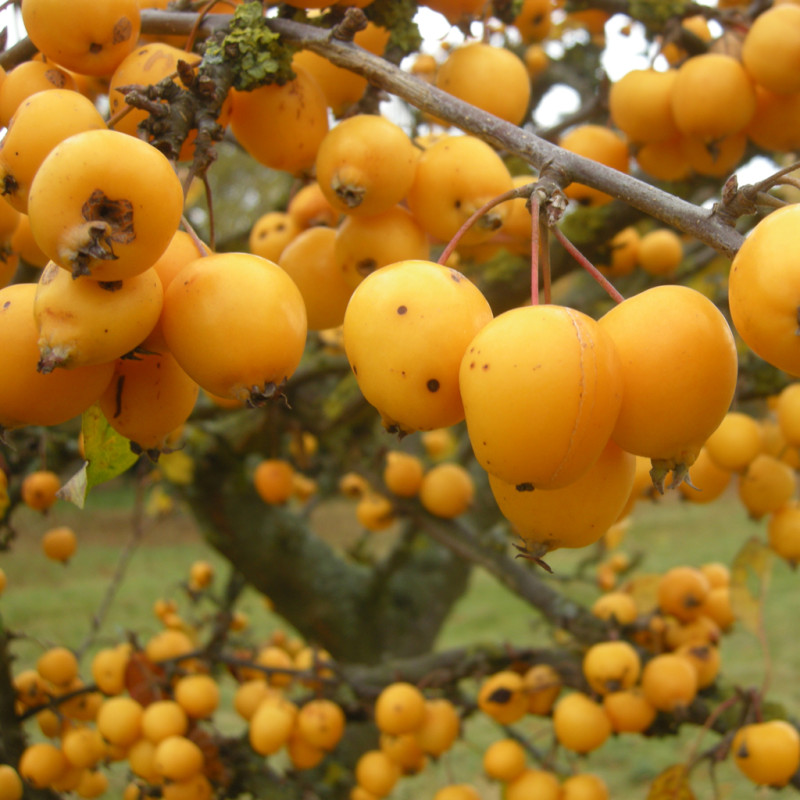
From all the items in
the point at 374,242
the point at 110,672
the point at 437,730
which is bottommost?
the point at 110,672

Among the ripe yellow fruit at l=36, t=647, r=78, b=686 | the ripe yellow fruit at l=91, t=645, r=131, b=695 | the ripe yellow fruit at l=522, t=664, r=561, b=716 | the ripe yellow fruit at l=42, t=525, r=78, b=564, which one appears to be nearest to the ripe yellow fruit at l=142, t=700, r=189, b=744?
the ripe yellow fruit at l=91, t=645, r=131, b=695

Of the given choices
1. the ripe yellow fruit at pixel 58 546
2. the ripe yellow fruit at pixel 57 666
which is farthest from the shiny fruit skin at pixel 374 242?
the ripe yellow fruit at pixel 58 546

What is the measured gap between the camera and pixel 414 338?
77 cm

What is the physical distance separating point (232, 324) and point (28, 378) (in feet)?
0.80

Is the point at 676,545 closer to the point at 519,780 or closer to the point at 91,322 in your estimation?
the point at 519,780

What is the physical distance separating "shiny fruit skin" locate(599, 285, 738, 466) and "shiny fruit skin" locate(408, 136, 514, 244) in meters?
0.37

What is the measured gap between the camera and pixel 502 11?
1.46 m

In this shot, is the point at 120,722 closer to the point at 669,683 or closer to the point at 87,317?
the point at 669,683

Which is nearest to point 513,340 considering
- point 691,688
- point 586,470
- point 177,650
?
point 586,470

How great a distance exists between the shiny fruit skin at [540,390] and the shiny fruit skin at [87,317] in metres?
0.35

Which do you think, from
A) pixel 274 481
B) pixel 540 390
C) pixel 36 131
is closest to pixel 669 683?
pixel 540 390

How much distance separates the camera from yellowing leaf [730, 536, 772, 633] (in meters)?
2.01

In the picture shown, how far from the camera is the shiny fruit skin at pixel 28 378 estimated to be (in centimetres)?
81

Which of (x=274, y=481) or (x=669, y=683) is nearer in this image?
(x=669, y=683)
